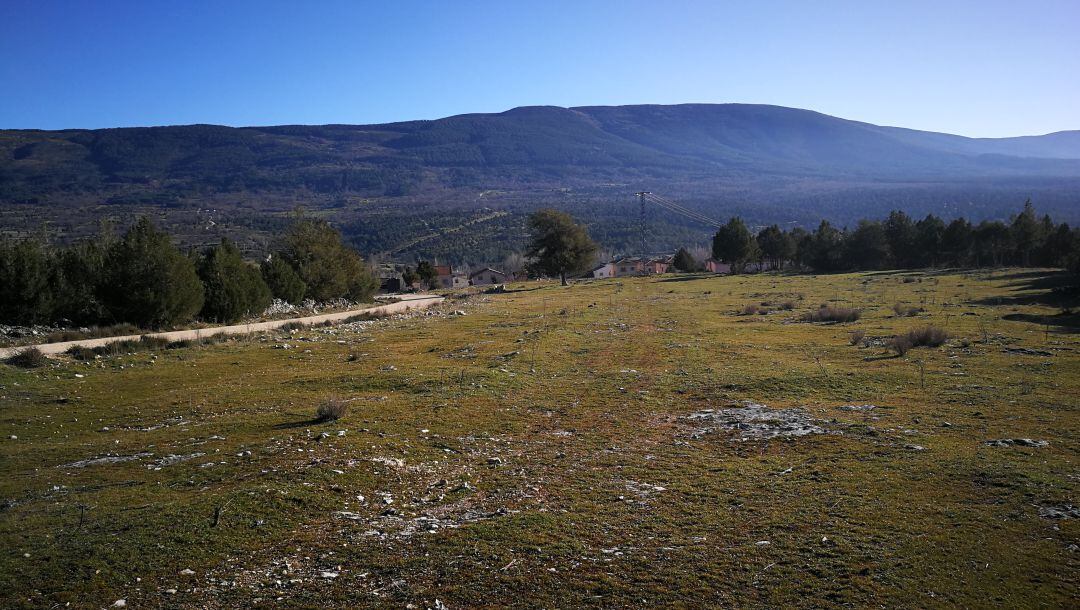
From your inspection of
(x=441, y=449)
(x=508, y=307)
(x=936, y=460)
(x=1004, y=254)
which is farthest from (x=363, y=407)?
(x=1004, y=254)

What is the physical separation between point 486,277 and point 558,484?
101 metres

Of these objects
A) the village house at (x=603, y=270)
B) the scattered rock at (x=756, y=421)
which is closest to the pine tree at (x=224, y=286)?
the scattered rock at (x=756, y=421)

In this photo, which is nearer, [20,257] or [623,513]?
[623,513]

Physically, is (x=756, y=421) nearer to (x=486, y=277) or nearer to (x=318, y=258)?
(x=318, y=258)

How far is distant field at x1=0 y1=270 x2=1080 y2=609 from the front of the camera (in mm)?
6098

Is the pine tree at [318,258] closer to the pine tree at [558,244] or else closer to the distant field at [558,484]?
the pine tree at [558,244]

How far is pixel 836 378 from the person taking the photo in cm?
1514

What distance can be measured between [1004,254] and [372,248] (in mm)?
117054

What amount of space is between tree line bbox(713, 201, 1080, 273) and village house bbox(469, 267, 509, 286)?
39430 mm

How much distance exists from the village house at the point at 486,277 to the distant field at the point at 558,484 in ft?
291

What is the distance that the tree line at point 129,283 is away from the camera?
29.4 metres

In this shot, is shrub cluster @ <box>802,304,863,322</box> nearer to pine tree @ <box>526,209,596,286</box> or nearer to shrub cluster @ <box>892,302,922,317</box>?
shrub cluster @ <box>892,302,922,317</box>

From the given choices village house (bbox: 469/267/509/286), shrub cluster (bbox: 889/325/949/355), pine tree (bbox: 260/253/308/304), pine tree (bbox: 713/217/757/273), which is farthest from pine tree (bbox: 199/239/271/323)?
village house (bbox: 469/267/509/286)

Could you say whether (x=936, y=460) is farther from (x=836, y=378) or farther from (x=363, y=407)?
(x=363, y=407)
